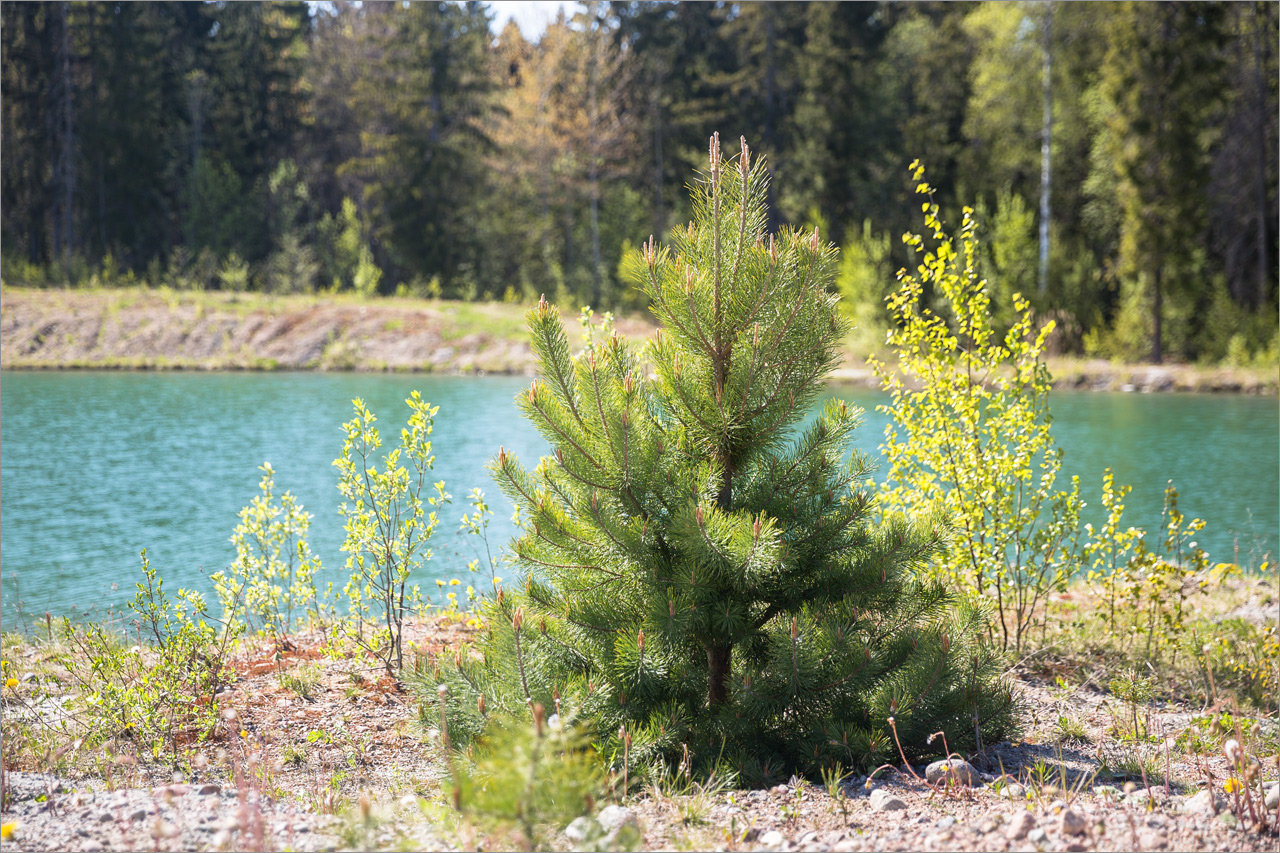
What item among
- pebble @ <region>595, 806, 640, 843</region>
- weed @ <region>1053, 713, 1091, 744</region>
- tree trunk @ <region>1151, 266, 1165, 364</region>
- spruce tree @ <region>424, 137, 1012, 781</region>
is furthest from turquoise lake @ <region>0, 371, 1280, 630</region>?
pebble @ <region>595, 806, 640, 843</region>

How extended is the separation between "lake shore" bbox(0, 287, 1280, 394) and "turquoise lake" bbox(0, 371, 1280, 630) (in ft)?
14.1

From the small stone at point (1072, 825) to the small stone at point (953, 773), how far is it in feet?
1.96

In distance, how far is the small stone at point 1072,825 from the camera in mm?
2871

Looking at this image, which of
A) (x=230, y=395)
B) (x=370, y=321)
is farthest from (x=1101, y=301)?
(x=230, y=395)

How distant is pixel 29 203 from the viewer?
4153cm

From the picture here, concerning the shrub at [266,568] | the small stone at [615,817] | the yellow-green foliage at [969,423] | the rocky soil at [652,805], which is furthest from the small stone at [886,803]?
the shrub at [266,568]

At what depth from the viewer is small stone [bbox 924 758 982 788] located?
352 centimetres

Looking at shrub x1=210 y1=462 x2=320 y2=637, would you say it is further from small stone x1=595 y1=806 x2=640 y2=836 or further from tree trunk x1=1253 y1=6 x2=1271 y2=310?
tree trunk x1=1253 y1=6 x2=1271 y2=310

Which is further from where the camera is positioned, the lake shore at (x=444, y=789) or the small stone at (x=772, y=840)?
the small stone at (x=772, y=840)

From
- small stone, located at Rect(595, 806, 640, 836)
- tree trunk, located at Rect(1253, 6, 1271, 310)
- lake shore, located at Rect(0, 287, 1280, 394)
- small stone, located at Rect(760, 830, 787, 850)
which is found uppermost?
tree trunk, located at Rect(1253, 6, 1271, 310)

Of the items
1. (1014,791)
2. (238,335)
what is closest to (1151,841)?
(1014,791)

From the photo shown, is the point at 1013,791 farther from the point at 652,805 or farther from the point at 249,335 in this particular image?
the point at 249,335

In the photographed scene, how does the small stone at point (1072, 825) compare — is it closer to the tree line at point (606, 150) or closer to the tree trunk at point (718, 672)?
the tree trunk at point (718, 672)

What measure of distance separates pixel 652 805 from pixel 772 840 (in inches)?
23.3
